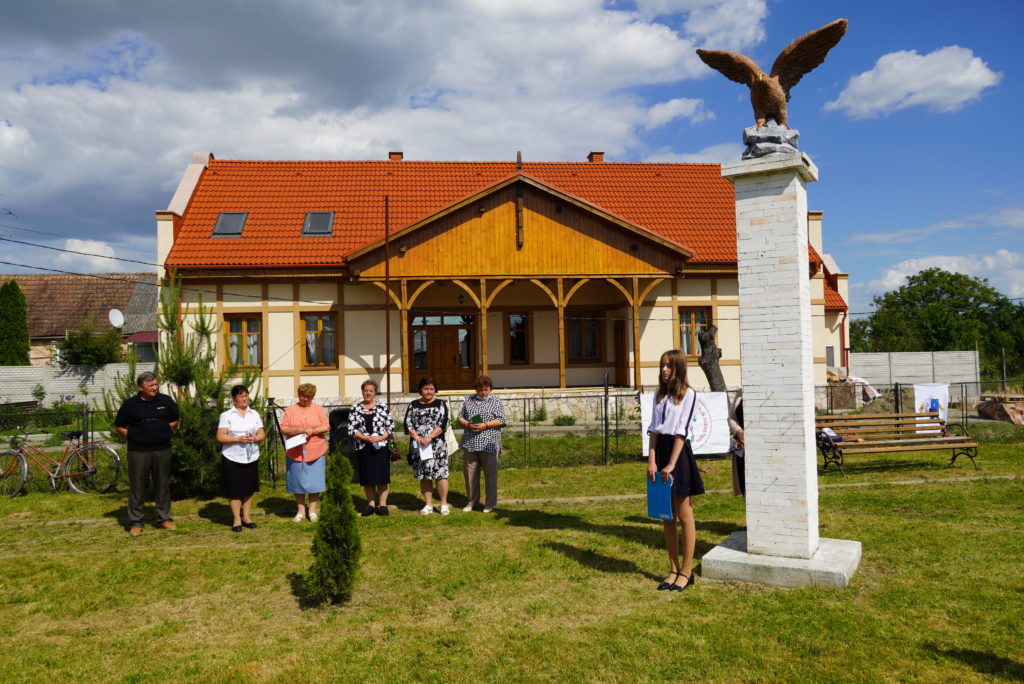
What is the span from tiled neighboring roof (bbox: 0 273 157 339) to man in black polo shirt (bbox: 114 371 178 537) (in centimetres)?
2896

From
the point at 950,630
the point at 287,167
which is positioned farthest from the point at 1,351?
the point at 950,630

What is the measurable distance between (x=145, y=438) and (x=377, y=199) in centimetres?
1476

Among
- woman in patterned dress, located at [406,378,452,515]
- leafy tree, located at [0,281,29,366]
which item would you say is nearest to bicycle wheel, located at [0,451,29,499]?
woman in patterned dress, located at [406,378,452,515]

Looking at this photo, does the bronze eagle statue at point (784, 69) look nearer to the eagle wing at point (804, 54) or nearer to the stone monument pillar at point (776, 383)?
the eagle wing at point (804, 54)

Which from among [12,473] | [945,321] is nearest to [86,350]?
[12,473]

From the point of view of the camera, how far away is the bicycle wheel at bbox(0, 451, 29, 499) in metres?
10.3

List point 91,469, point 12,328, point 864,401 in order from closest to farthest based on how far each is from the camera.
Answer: point 91,469 → point 864,401 → point 12,328

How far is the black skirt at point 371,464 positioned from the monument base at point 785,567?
4.05m

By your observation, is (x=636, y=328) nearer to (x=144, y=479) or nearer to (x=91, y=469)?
(x=91, y=469)

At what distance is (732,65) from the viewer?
21.7ft

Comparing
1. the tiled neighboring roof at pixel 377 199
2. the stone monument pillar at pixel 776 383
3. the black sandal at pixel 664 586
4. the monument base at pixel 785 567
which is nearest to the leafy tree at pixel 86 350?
the tiled neighboring roof at pixel 377 199

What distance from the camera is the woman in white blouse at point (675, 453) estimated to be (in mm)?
5566

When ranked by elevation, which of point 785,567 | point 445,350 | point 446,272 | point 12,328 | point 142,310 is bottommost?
point 785,567

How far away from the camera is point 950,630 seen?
4629 millimetres
